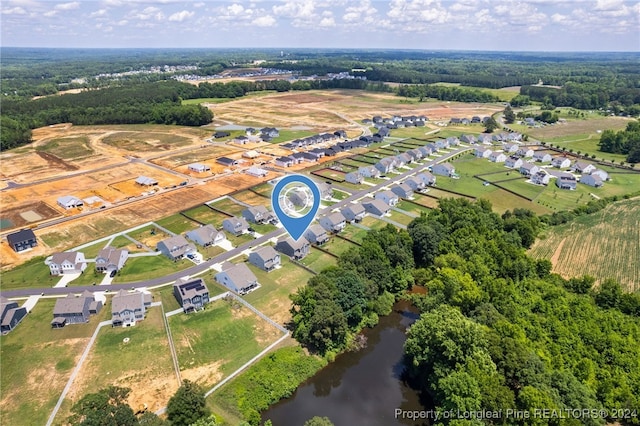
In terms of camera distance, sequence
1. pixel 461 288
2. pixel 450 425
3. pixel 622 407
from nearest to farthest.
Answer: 1. pixel 450 425
2. pixel 622 407
3. pixel 461 288

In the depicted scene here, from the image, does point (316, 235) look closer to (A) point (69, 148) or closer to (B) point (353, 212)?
(B) point (353, 212)

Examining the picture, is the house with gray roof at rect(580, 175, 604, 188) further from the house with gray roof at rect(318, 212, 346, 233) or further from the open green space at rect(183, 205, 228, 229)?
the open green space at rect(183, 205, 228, 229)

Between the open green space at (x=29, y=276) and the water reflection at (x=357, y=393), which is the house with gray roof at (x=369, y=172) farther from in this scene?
the open green space at (x=29, y=276)

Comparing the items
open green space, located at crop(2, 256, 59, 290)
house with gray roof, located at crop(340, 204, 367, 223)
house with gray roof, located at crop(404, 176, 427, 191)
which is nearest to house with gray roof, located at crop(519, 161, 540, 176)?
house with gray roof, located at crop(404, 176, 427, 191)

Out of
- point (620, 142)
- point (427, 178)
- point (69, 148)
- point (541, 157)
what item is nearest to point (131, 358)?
point (427, 178)

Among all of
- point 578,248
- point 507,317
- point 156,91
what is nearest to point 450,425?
point 507,317

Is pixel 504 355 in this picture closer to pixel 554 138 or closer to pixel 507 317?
pixel 507 317
